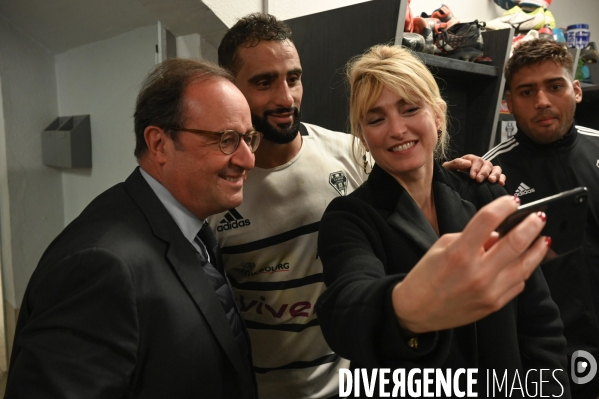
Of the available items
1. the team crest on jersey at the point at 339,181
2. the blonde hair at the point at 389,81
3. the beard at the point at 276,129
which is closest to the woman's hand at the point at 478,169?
the blonde hair at the point at 389,81

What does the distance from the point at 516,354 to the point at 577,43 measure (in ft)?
9.37

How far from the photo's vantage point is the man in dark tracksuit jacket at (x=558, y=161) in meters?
1.50

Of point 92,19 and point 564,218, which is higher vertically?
point 92,19

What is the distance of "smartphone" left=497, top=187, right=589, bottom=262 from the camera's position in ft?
1.89

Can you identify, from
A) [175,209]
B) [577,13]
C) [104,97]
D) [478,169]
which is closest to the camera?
[175,209]

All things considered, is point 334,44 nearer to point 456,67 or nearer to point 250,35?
point 250,35

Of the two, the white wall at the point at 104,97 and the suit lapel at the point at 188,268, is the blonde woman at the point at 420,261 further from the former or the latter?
the white wall at the point at 104,97

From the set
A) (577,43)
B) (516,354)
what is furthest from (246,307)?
(577,43)

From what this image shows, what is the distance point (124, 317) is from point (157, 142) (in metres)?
0.39

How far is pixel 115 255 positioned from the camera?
801 millimetres

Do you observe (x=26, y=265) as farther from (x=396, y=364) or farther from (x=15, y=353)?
(x=396, y=364)

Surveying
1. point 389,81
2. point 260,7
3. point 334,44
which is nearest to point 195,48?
point 260,7

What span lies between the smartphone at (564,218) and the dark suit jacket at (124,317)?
1.98 ft

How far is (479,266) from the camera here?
0.51 metres
